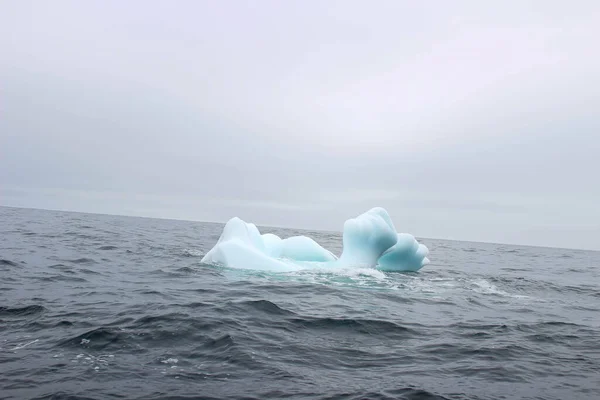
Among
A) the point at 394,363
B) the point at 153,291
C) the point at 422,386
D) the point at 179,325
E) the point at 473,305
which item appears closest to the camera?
the point at 422,386

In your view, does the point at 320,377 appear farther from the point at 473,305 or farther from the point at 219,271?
the point at 219,271

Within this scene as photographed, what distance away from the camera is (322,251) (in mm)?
19953

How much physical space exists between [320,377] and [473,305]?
728cm

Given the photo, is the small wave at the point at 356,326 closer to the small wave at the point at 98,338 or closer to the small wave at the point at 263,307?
the small wave at the point at 263,307

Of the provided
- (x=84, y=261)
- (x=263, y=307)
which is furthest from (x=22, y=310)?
(x=84, y=261)

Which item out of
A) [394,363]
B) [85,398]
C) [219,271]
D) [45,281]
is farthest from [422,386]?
[219,271]

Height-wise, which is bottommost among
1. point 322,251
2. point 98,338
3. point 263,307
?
point 98,338

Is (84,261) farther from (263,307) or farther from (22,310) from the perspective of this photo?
(263,307)

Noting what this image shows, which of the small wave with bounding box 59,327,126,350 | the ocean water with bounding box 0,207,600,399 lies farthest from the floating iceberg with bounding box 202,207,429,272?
the small wave with bounding box 59,327,126,350

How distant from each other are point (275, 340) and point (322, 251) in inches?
499

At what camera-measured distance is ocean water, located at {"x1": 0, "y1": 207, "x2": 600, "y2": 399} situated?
538cm

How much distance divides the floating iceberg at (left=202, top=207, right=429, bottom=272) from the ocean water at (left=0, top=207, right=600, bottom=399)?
2887 millimetres

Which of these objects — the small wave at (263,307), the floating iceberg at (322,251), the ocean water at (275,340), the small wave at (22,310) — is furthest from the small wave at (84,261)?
the small wave at (263,307)

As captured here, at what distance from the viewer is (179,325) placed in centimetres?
766
